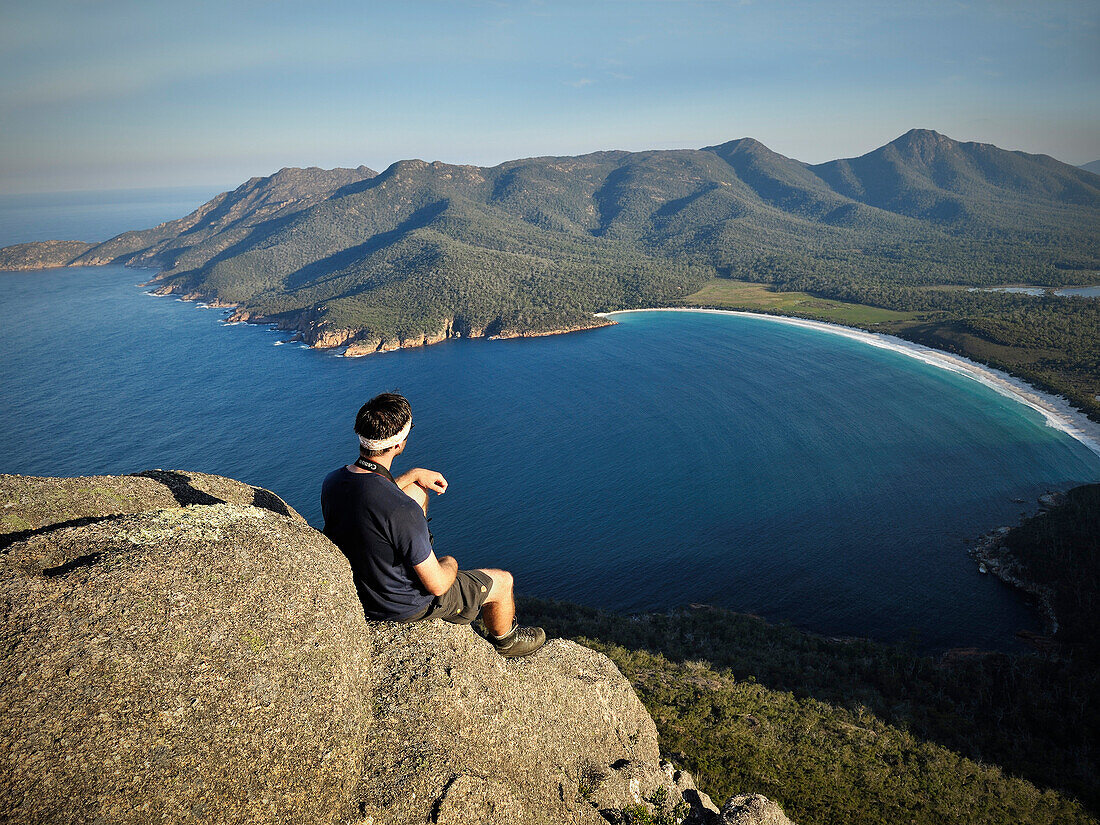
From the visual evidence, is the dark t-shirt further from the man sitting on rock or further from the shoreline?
the shoreline

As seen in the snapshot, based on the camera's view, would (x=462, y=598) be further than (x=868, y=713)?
No

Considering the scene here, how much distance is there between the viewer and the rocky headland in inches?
206

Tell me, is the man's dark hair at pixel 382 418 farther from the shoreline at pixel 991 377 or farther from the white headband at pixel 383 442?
the shoreline at pixel 991 377

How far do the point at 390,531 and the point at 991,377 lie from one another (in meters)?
109

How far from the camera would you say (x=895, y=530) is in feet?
163

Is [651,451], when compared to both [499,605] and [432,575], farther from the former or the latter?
[432,575]

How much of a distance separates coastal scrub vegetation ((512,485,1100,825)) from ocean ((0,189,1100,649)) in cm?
501

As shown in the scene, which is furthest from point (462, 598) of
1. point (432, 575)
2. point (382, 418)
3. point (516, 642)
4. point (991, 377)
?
point (991, 377)

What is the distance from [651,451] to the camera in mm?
67812

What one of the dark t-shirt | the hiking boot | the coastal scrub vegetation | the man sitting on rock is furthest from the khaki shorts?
the coastal scrub vegetation

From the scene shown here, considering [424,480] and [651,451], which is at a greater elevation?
[424,480]

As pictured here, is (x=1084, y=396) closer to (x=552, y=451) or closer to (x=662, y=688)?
(x=552, y=451)

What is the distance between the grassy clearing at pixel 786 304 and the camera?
125 m

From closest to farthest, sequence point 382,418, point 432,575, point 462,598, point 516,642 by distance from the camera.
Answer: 1. point 382,418
2. point 432,575
3. point 462,598
4. point 516,642
